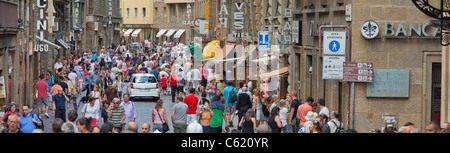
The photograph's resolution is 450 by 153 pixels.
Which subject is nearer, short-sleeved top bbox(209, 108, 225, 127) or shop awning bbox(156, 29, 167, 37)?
short-sleeved top bbox(209, 108, 225, 127)

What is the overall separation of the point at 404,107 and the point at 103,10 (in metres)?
59.7

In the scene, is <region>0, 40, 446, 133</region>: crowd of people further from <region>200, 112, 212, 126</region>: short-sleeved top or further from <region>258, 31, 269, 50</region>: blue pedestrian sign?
<region>258, 31, 269, 50</region>: blue pedestrian sign

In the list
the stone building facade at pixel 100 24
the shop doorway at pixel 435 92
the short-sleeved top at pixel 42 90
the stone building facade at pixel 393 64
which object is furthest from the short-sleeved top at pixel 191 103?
the stone building facade at pixel 100 24

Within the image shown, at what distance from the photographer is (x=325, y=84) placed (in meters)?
22.5

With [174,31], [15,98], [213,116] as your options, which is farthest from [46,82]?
[174,31]

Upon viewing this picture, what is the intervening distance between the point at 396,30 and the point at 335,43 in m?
1.51

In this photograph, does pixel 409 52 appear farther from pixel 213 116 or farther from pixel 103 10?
pixel 103 10

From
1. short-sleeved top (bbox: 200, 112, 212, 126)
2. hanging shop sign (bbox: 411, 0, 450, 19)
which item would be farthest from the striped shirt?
hanging shop sign (bbox: 411, 0, 450, 19)

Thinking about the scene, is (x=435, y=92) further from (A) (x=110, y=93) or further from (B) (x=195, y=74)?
(B) (x=195, y=74)

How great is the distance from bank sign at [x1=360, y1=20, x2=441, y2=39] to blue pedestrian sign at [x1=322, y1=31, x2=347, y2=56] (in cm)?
71

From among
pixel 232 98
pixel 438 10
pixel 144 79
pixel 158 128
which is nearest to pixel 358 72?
pixel 158 128

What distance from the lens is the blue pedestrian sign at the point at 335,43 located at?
18.7 m

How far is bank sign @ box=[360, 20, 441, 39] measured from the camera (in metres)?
18.9

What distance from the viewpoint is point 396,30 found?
19.2m
